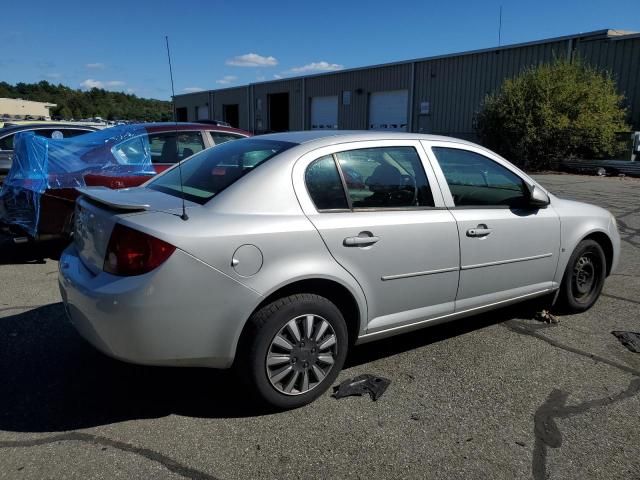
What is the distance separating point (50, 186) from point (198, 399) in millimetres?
3876

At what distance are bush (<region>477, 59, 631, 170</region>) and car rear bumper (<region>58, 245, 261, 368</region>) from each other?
19.3 m

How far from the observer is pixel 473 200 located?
3.86 meters

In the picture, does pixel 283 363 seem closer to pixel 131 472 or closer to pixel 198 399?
pixel 198 399

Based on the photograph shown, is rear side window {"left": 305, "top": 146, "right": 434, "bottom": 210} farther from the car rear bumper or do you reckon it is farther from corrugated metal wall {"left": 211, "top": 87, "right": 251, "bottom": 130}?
corrugated metal wall {"left": 211, "top": 87, "right": 251, "bottom": 130}

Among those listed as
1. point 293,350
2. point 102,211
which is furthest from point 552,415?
point 102,211

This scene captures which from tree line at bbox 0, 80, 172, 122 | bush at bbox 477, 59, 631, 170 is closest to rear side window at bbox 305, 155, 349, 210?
bush at bbox 477, 59, 631, 170

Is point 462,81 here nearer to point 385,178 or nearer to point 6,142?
point 6,142

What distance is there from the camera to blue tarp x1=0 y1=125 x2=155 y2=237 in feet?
19.3

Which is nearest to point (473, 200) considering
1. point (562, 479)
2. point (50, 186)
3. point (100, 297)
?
point (562, 479)

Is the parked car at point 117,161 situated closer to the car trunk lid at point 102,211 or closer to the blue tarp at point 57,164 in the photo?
the blue tarp at point 57,164

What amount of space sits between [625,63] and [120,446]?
2322cm

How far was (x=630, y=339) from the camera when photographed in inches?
163

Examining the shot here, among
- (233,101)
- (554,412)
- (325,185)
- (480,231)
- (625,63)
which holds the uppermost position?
(625,63)

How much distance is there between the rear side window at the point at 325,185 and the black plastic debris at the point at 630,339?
256cm
